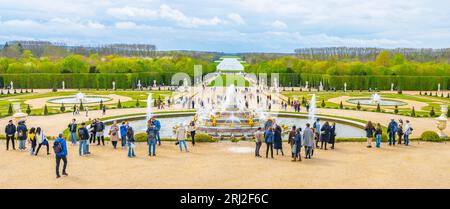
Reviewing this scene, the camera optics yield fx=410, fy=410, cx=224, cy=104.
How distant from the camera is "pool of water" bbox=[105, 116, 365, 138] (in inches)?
988

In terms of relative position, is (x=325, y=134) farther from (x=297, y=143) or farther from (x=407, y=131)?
(x=407, y=131)

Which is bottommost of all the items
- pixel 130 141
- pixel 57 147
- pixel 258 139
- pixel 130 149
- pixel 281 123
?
pixel 281 123

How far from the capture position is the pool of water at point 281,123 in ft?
82.3

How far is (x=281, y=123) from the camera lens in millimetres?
29781

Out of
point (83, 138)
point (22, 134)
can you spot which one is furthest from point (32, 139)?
point (83, 138)

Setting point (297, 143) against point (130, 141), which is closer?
point (297, 143)

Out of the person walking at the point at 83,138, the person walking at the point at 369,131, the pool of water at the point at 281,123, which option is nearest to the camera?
the person walking at the point at 83,138

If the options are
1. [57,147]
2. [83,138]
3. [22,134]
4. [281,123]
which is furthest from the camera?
[281,123]

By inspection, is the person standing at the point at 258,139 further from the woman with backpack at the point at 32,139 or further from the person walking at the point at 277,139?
the woman with backpack at the point at 32,139

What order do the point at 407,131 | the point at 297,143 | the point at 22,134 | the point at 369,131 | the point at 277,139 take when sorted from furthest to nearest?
1. the point at 407,131
2. the point at 369,131
3. the point at 22,134
4. the point at 277,139
5. the point at 297,143

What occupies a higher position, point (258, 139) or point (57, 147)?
point (57, 147)

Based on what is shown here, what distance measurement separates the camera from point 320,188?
12.4 metres

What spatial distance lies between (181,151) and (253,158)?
325cm

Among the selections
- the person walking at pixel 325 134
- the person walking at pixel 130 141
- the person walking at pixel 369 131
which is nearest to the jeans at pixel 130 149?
the person walking at pixel 130 141
